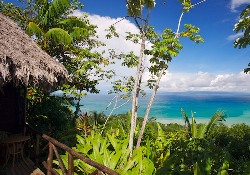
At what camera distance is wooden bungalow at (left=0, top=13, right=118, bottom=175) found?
14.4 ft

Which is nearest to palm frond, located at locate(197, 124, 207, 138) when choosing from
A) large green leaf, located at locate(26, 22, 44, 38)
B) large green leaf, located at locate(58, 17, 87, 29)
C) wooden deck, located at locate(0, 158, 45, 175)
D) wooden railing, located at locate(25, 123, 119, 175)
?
wooden railing, located at locate(25, 123, 119, 175)

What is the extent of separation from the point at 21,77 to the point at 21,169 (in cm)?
215

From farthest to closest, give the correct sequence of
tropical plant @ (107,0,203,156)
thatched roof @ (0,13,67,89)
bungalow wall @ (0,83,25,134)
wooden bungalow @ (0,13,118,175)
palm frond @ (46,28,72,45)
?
palm frond @ (46,28,72,45)
bungalow wall @ (0,83,25,134)
tropical plant @ (107,0,203,156)
thatched roof @ (0,13,67,89)
wooden bungalow @ (0,13,118,175)

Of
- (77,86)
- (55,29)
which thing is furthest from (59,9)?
(77,86)

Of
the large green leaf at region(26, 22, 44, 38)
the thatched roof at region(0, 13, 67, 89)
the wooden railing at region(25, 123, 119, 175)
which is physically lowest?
the wooden railing at region(25, 123, 119, 175)

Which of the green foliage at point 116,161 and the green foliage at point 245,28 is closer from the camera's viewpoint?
the green foliage at point 116,161

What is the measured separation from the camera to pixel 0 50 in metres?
4.46

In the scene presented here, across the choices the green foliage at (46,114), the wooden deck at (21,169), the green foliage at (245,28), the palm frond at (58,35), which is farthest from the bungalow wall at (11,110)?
the green foliage at (245,28)

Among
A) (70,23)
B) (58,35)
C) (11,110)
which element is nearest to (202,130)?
(11,110)

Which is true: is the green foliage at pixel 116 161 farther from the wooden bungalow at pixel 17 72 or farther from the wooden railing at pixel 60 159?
the wooden bungalow at pixel 17 72

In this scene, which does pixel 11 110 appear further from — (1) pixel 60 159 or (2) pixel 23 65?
(1) pixel 60 159

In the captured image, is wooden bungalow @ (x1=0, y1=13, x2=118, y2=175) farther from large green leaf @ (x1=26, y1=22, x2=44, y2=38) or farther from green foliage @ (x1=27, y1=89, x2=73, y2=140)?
large green leaf @ (x1=26, y1=22, x2=44, y2=38)

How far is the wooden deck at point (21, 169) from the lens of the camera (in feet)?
17.6

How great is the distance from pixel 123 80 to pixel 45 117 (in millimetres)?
3633
